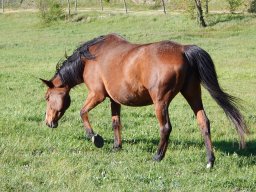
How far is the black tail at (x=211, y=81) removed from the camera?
7625mm

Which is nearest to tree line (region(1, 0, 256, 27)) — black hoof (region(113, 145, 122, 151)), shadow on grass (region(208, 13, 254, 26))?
shadow on grass (region(208, 13, 254, 26))

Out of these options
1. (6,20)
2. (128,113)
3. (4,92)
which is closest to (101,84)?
(128,113)

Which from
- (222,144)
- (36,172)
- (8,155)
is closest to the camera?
(36,172)

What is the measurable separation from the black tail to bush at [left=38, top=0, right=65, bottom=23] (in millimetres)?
53816

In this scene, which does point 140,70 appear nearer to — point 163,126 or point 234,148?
point 163,126

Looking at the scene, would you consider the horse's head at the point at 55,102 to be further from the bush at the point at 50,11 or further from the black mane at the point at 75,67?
the bush at the point at 50,11

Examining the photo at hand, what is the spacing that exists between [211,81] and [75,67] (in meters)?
2.48

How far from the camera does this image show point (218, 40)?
115ft

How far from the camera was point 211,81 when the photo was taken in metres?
7.77

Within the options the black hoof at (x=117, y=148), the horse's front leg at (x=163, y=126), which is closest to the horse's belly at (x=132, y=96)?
the horse's front leg at (x=163, y=126)

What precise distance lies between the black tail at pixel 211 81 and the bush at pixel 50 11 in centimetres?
5382

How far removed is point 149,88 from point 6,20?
203ft

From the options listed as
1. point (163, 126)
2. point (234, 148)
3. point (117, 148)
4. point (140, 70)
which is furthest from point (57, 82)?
point (234, 148)

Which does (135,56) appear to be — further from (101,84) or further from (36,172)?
(36,172)
